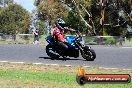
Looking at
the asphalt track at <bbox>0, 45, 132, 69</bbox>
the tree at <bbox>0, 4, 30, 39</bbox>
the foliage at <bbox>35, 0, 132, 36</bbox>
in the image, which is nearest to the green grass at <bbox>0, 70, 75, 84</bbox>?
the asphalt track at <bbox>0, 45, 132, 69</bbox>

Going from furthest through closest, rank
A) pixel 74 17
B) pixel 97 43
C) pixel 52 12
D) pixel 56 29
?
pixel 52 12 → pixel 74 17 → pixel 97 43 → pixel 56 29

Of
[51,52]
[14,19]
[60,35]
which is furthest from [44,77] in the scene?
[14,19]

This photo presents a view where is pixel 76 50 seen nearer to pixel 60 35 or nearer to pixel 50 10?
pixel 60 35

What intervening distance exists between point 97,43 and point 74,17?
20744 millimetres

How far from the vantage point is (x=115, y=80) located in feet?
13.6

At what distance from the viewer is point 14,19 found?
82875mm

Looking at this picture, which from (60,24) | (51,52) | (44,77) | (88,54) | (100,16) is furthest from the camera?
(100,16)

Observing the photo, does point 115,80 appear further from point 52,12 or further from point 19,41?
point 52,12

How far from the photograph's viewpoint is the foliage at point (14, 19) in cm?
7806

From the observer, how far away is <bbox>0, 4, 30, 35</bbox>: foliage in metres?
78.1

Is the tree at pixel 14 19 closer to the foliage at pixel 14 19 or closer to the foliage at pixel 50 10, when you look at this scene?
the foliage at pixel 14 19

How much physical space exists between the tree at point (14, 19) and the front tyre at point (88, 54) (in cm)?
5994

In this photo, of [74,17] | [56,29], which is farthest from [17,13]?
[56,29]

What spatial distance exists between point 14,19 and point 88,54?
219 feet
